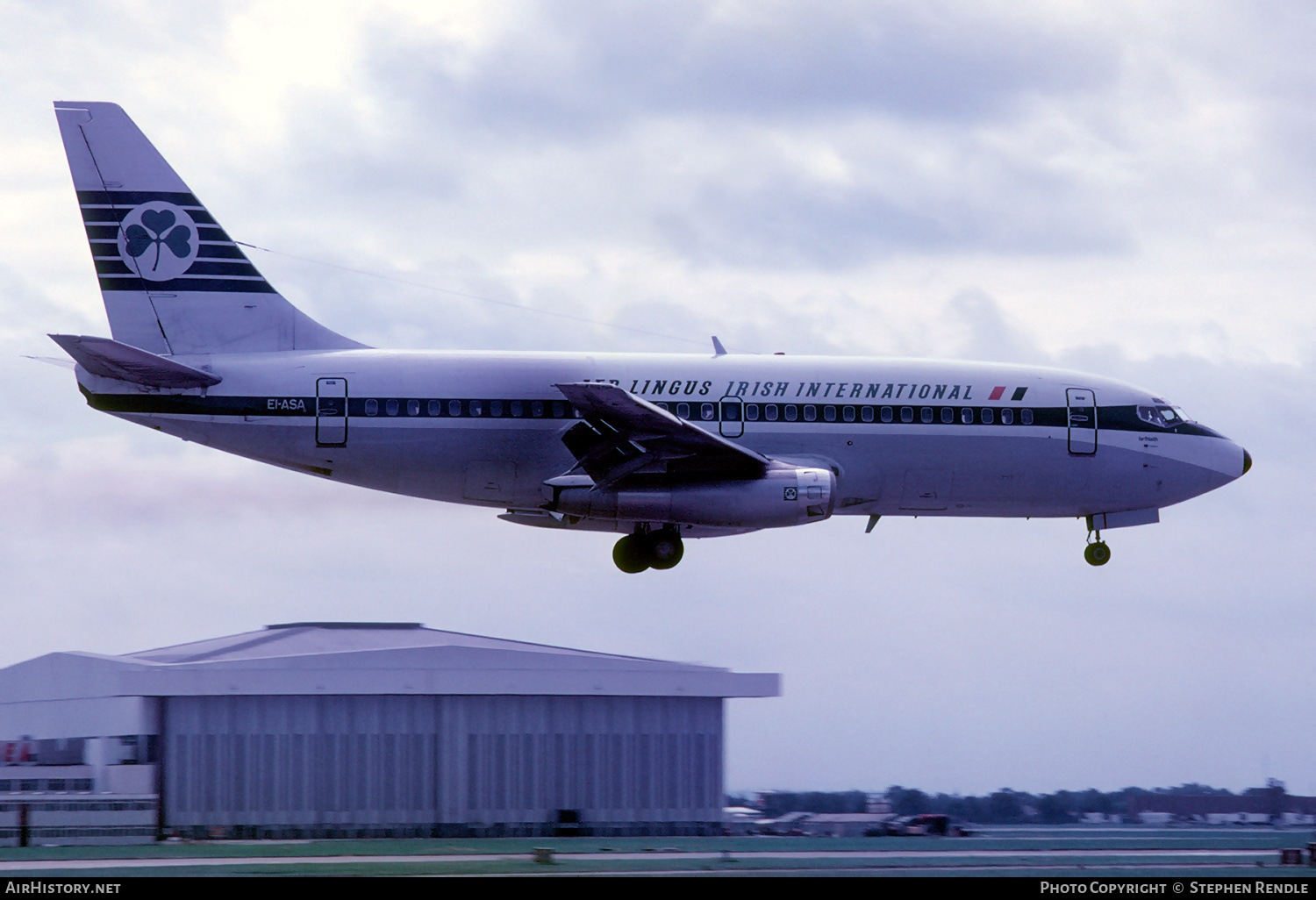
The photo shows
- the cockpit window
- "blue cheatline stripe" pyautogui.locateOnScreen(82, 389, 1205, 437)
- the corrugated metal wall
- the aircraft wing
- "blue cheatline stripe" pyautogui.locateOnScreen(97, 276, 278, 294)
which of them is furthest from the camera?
the corrugated metal wall

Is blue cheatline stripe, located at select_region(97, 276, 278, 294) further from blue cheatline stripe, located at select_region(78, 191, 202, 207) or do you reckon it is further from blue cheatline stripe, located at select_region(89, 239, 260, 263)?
blue cheatline stripe, located at select_region(78, 191, 202, 207)

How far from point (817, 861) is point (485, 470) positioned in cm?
1105

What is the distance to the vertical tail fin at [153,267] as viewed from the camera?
112 ft

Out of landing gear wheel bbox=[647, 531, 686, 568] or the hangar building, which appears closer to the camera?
landing gear wheel bbox=[647, 531, 686, 568]

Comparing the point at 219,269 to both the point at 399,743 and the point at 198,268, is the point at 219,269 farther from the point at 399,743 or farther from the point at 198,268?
the point at 399,743

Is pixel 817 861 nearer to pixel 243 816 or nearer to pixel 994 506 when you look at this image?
pixel 994 506

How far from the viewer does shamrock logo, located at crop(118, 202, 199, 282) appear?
114 feet

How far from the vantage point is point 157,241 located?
34.9 meters

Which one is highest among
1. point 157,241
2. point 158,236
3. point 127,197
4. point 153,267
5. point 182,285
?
point 127,197

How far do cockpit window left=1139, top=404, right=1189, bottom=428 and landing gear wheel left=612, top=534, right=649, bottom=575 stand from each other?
1257 cm

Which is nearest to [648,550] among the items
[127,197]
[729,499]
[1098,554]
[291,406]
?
[729,499]

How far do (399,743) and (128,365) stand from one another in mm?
15581

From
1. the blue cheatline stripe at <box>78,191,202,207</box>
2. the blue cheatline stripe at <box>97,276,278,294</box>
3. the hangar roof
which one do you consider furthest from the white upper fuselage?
the hangar roof
